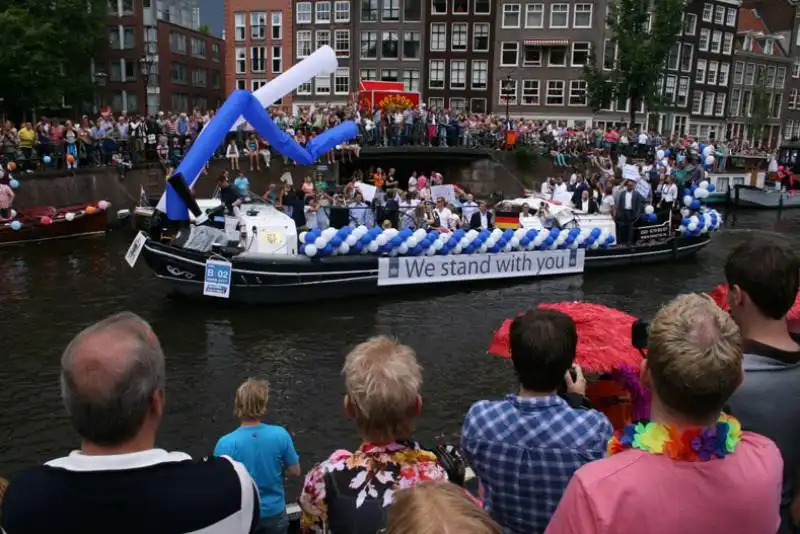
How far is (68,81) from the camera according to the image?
41.1 m

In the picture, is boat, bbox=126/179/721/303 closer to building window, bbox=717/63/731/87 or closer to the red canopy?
the red canopy

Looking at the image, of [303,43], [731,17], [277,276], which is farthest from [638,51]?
[277,276]

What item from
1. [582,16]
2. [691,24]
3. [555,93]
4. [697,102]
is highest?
[691,24]

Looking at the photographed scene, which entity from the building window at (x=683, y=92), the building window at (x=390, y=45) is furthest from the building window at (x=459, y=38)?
the building window at (x=683, y=92)

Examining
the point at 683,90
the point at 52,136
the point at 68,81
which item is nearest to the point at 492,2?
the point at 683,90

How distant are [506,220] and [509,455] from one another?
1624 centimetres

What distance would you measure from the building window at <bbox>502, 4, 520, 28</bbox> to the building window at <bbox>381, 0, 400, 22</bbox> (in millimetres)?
7256

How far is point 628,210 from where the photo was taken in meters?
18.6

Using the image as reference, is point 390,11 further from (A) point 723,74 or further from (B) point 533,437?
(B) point 533,437

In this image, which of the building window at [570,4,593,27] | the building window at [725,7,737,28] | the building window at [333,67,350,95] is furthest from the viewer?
the building window at [725,7,737,28]

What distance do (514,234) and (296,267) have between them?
5613 mm

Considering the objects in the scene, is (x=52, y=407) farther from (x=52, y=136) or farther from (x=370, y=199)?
(x=52, y=136)

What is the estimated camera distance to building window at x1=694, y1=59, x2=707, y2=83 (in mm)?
53750

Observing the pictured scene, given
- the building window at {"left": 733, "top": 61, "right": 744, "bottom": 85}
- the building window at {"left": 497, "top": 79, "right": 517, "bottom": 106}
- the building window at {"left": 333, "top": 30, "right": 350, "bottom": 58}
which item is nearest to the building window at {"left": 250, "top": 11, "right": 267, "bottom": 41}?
the building window at {"left": 333, "top": 30, "right": 350, "bottom": 58}
